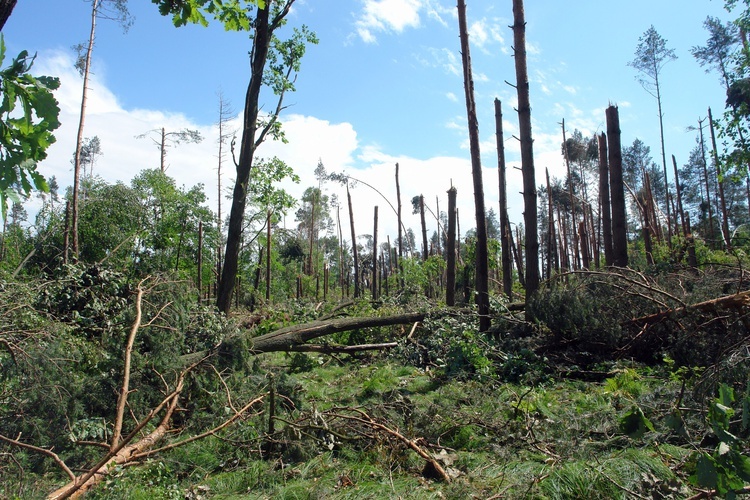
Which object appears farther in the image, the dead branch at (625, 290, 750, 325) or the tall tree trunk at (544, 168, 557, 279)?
the tall tree trunk at (544, 168, 557, 279)

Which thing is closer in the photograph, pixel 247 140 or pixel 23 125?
pixel 23 125

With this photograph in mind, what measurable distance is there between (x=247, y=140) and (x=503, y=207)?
8295mm

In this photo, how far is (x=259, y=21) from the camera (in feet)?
35.7

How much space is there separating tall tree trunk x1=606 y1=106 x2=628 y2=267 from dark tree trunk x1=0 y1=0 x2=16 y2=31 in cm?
1044

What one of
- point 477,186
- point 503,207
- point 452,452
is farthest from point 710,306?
point 503,207

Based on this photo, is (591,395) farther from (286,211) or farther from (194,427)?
(286,211)

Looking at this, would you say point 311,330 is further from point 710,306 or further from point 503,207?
point 503,207

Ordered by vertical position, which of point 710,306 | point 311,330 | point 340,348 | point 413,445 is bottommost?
point 413,445

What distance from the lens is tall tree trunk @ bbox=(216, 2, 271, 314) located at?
10.6 metres

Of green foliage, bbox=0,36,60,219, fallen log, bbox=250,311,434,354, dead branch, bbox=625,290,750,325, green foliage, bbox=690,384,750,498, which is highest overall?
green foliage, bbox=0,36,60,219

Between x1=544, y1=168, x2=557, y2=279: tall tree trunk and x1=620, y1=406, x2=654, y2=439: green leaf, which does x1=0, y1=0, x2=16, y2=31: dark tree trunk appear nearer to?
x1=620, y1=406, x2=654, y2=439: green leaf

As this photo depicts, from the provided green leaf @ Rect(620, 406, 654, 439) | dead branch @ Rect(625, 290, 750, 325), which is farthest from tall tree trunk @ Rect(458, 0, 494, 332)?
green leaf @ Rect(620, 406, 654, 439)

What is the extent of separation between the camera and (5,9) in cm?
199

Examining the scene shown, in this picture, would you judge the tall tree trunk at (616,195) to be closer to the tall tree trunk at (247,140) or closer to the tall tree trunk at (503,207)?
the tall tree trunk at (503,207)
